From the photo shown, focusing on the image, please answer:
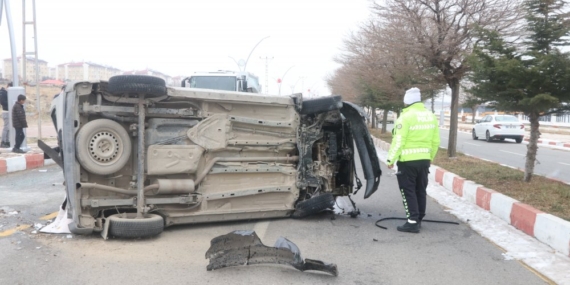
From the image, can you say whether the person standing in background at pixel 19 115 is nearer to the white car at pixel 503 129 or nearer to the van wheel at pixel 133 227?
the van wheel at pixel 133 227

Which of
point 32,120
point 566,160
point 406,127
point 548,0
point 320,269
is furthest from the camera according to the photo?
point 32,120

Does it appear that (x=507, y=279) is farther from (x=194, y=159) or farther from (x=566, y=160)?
(x=566, y=160)

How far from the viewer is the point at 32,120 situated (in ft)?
117

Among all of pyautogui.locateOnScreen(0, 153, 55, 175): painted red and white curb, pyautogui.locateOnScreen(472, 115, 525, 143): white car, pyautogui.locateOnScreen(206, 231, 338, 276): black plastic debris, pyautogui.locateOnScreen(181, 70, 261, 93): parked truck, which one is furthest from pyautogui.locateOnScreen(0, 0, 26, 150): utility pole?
pyautogui.locateOnScreen(472, 115, 525, 143): white car

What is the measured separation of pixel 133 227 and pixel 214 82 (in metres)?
9.89

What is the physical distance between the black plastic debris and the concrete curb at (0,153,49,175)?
7891 millimetres

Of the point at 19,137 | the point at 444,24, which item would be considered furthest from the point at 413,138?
the point at 19,137

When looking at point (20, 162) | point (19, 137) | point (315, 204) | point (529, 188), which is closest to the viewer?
point (315, 204)

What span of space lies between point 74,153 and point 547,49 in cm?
698

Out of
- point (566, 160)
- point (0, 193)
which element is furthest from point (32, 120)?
point (566, 160)

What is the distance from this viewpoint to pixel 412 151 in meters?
6.34

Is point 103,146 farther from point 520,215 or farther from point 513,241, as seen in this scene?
point 520,215

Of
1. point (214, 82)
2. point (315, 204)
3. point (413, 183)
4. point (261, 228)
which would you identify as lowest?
point (261, 228)

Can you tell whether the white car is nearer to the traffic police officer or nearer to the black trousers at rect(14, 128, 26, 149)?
the traffic police officer
